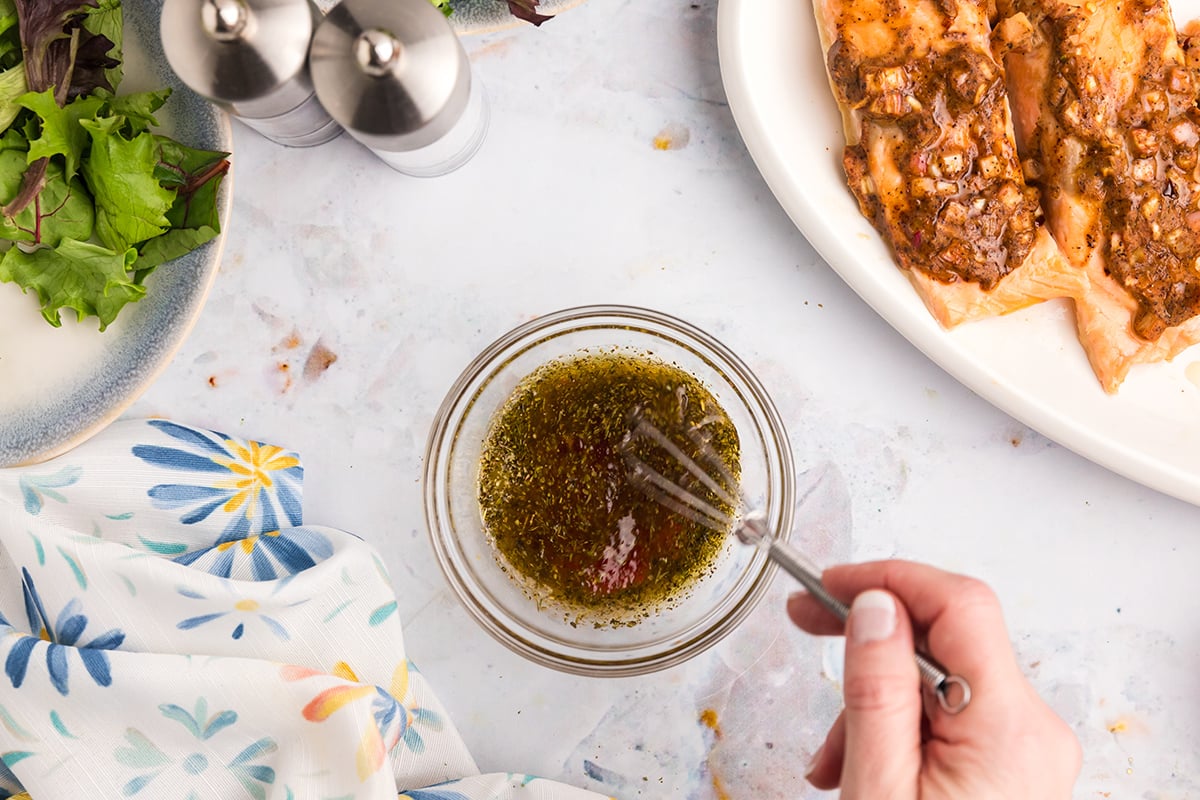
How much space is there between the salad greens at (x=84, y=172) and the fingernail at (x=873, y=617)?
96 cm

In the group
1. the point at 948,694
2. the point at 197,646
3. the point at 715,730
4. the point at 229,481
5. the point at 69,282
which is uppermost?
the point at 69,282

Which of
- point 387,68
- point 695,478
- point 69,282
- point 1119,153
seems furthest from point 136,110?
point 1119,153

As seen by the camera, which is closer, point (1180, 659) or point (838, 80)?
point (838, 80)

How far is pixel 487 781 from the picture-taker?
1238mm

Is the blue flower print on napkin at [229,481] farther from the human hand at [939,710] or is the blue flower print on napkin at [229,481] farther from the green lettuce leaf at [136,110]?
the human hand at [939,710]

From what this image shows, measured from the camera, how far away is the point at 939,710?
0.91 m

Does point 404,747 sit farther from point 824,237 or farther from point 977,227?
point 977,227

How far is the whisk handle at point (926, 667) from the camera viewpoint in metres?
0.89

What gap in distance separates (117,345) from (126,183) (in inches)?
9.3

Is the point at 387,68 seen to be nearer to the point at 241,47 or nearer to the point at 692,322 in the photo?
the point at 241,47

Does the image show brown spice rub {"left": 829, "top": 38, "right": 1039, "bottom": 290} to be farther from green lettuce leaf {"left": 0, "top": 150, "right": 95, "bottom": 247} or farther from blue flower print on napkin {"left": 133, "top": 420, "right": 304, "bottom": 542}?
green lettuce leaf {"left": 0, "top": 150, "right": 95, "bottom": 247}

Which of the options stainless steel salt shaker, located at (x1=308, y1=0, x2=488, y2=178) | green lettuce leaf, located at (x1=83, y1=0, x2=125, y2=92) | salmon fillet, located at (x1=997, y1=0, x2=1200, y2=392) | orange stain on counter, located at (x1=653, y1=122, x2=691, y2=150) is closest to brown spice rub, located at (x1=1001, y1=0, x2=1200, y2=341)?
salmon fillet, located at (x1=997, y1=0, x2=1200, y2=392)

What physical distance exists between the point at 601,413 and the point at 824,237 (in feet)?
1.27

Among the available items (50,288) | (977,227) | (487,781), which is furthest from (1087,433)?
(50,288)
